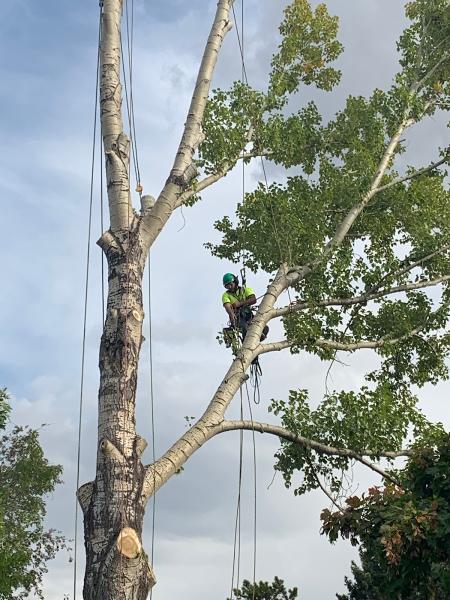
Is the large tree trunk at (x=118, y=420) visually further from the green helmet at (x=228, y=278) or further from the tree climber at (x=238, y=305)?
the green helmet at (x=228, y=278)

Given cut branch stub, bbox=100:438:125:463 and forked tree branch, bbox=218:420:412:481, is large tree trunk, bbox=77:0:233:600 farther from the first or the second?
forked tree branch, bbox=218:420:412:481

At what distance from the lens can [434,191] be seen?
17.4 metres

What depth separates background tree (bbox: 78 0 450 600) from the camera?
9789 millimetres

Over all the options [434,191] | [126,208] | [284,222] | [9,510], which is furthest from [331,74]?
[9,510]

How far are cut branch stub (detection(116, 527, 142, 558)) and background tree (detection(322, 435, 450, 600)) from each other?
264cm

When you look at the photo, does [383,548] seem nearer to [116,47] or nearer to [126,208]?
[126,208]

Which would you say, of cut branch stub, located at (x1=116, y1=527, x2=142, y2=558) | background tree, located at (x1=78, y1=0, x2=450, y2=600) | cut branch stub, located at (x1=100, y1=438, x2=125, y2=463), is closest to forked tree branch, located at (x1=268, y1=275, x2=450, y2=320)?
background tree, located at (x1=78, y1=0, x2=450, y2=600)

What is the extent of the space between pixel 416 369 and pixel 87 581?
29.4ft

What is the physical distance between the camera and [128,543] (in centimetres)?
916

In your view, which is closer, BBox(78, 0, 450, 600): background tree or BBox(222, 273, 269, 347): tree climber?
BBox(78, 0, 450, 600): background tree

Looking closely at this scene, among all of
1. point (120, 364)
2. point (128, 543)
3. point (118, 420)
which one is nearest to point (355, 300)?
point (120, 364)

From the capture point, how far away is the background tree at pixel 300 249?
979 cm

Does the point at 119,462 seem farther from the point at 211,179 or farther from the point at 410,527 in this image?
the point at 211,179

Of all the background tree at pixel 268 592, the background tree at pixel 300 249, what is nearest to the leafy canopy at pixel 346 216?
the background tree at pixel 300 249
